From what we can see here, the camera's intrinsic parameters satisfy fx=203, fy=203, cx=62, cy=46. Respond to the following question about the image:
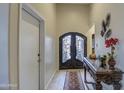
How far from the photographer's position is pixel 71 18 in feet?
31.2

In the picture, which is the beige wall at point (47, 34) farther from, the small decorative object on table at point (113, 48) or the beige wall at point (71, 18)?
the beige wall at point (71, 18)

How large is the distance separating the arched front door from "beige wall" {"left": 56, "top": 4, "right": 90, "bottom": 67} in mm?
242

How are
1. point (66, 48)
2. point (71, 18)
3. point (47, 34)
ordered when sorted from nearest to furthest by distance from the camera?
point (47, 34) → point (71, 18) → point (66, 48)

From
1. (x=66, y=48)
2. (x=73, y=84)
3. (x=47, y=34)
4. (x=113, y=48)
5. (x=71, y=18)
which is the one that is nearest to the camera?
(x=113, y=48)

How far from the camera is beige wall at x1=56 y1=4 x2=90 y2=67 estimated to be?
9.45 metres

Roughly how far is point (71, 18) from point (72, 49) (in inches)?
57.7

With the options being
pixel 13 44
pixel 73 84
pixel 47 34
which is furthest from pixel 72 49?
pixel 13 44

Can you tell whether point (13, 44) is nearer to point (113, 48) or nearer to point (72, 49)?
point (113, 48)

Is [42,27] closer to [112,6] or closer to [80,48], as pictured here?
[112,6]

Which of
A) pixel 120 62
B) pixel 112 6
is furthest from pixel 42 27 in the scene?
pixel 120 62

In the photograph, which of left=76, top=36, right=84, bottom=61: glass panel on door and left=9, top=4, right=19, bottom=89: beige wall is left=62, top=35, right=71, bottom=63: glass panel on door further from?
left=9, top=4, right=19, bottom=89: beige wall

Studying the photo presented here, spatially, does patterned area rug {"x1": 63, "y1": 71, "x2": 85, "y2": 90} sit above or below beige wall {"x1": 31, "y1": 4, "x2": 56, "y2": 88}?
below

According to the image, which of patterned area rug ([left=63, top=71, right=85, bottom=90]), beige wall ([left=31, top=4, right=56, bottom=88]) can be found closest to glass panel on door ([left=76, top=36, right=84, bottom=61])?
patterned area rug ([left=63, top=71, right=85, bottom=90])

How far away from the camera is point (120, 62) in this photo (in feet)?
13.1
